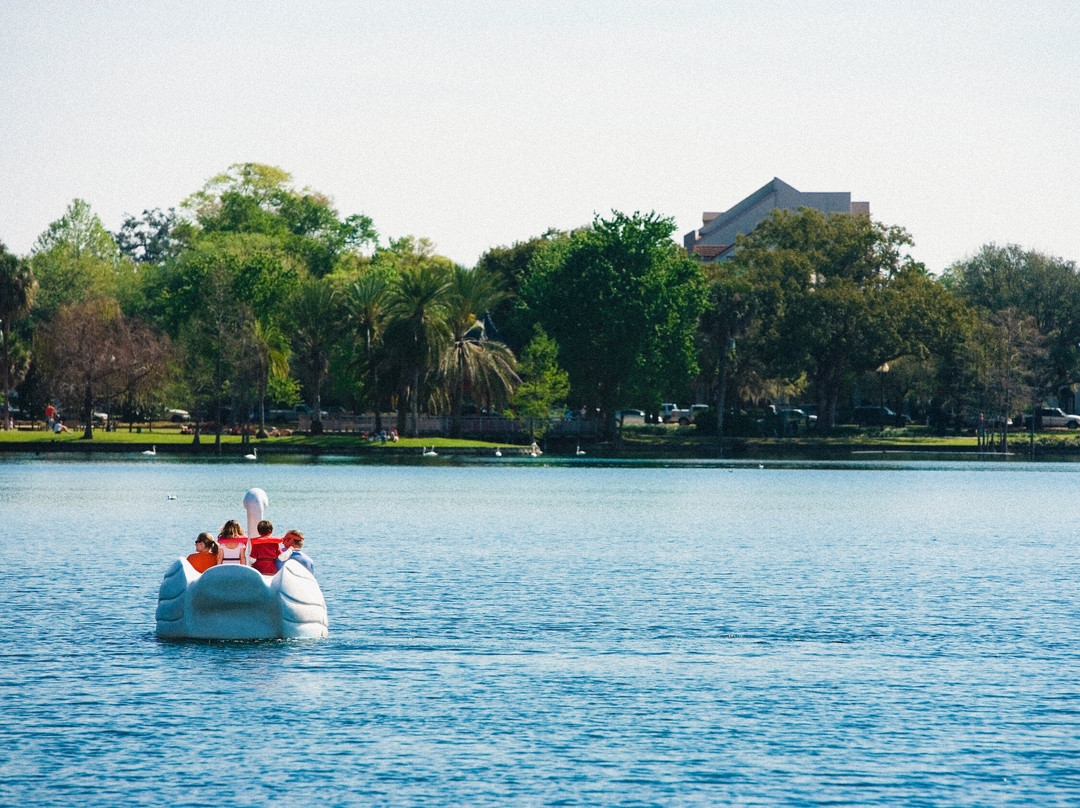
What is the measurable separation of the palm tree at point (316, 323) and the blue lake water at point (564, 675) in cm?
6651

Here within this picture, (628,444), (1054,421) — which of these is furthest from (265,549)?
(1054,421)

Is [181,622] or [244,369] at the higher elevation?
[244,369]

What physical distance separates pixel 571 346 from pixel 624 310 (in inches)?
261

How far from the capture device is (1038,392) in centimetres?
12594

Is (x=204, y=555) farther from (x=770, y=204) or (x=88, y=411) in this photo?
(x=770, y=204)

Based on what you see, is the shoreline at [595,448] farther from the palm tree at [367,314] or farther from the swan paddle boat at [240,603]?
the swan paddle boat at [240,603]

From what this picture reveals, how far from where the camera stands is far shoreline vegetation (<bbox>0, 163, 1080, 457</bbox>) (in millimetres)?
112562

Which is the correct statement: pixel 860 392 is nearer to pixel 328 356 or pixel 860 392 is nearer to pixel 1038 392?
pixel 1038 392

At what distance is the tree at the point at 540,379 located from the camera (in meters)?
113

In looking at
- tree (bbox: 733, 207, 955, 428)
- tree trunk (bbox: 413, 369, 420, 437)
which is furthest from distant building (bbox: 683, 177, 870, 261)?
tree trunk (bbox: 413, 369, 420, 437)

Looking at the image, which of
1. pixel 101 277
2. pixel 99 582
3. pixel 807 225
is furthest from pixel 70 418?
pixel 99 582

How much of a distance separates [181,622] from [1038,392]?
110198 mm

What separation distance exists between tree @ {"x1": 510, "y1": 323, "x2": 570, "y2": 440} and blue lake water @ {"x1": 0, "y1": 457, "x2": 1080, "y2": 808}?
60.2m

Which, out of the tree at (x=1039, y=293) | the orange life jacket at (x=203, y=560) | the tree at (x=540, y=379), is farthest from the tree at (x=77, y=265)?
the orange life jacket at (x=203, y=560)
